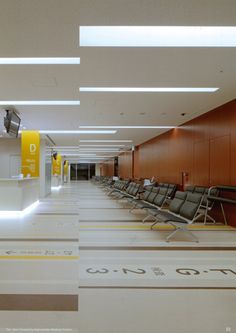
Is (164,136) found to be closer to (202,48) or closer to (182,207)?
(182,207)

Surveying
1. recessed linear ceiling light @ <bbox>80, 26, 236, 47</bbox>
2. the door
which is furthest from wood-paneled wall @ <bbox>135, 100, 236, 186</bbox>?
the door

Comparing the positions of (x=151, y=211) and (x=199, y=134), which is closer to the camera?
(x=151, y=211)

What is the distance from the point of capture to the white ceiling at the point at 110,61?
3.06m

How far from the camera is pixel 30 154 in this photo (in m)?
11.3

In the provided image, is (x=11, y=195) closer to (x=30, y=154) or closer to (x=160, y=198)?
(x=30, y=154)

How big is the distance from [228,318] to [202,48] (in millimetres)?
3341

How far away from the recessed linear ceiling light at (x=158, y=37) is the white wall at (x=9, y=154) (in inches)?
489

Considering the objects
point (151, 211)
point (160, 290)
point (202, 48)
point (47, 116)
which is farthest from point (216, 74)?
point (47, 116)

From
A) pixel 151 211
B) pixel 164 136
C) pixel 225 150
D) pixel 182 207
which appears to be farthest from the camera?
pixel 164 136

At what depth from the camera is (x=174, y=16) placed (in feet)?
10.5

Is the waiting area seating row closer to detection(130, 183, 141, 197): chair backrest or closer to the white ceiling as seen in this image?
detection(130, 183, 141, 197): chair backrest

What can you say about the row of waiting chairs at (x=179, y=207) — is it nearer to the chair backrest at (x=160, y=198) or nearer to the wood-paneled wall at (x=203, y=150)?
the chair backrest at (x=160, y=198)

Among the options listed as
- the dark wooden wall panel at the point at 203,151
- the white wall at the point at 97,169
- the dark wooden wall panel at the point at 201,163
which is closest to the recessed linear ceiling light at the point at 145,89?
the dark wooden wall panel at the point at 203,151

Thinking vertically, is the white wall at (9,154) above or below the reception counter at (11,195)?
above
